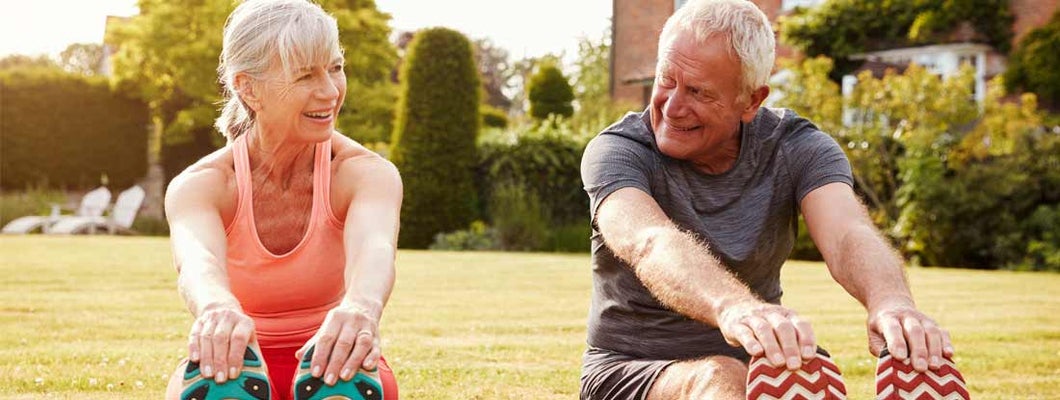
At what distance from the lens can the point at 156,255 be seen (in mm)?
16453

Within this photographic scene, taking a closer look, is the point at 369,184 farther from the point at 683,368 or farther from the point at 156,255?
the point at 156,255

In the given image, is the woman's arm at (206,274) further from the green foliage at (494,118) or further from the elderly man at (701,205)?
the green foliage at (494,118)

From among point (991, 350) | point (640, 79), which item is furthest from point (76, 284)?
point (640, 79)

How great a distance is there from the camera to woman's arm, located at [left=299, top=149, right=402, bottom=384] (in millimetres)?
2621

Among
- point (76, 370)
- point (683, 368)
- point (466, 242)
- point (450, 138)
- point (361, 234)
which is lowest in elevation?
point (466, 242)

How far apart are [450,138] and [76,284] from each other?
11263 millimetres

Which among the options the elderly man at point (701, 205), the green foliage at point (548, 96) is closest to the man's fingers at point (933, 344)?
the elderly man at point (701, 205)

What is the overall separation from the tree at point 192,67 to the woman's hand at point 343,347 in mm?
27933

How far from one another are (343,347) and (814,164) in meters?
1.50

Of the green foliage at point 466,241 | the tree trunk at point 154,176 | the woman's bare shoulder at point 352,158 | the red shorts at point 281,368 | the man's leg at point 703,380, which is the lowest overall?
the tree trunk at point 154,176

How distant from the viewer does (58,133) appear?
30.8 meters

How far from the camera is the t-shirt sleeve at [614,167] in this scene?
3.29 m

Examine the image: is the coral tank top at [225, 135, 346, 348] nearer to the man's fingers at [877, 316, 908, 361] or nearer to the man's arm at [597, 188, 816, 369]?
the man's arm at [597, 188, 816, 369]

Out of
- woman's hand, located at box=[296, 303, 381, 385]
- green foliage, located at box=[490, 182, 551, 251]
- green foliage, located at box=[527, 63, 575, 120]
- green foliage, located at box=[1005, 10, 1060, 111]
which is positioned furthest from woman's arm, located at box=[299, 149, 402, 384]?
green foliage, located at box=[527, 63, 575, 120]
